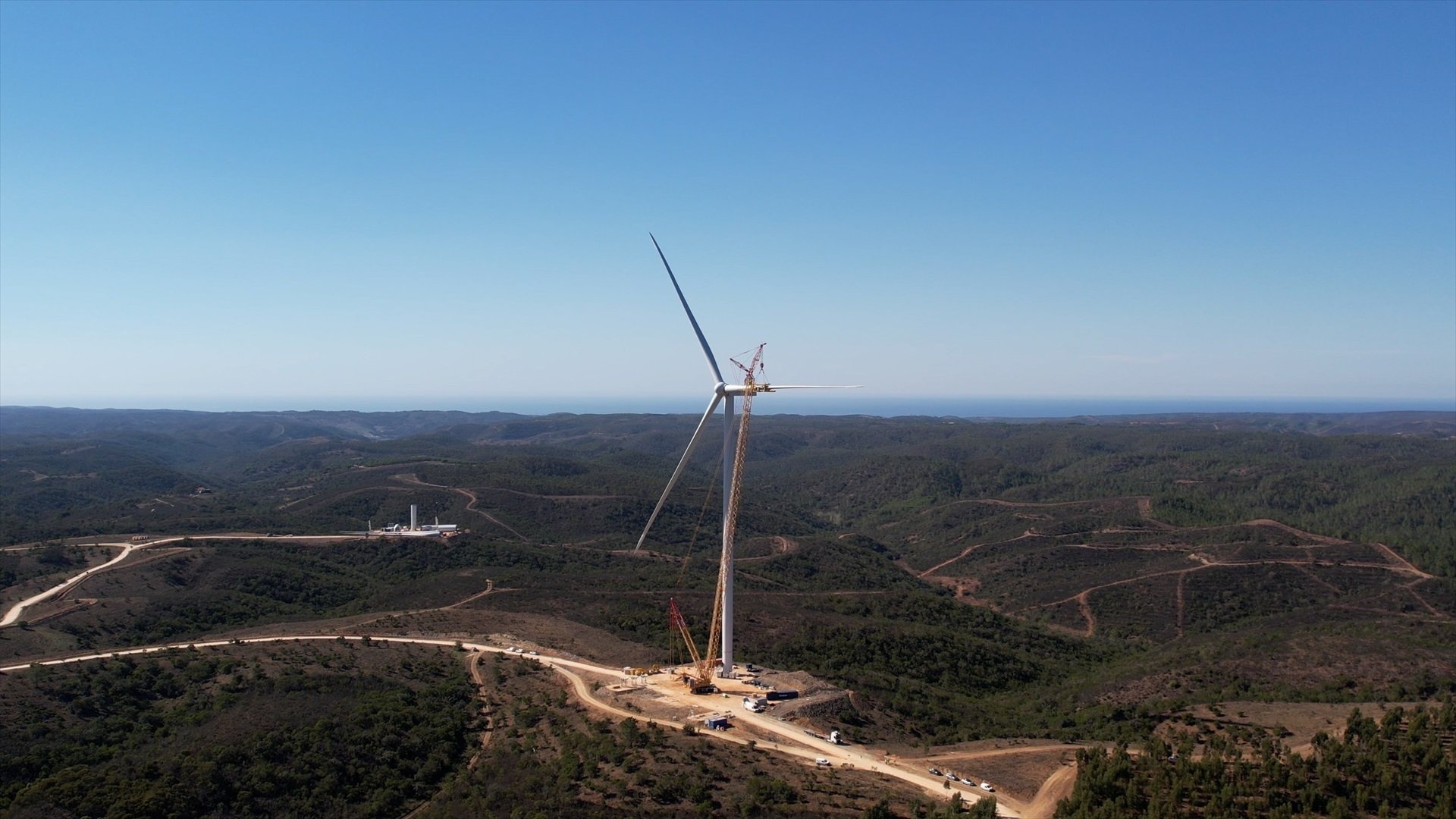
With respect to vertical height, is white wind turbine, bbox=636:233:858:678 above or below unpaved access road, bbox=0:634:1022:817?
above

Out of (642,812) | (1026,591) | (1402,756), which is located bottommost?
(1026,591)

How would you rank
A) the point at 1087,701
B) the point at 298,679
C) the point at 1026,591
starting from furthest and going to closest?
1. the point at 1026,591
2. the point at 1087,701
3. the point at 298,679

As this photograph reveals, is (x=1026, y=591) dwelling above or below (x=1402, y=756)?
below

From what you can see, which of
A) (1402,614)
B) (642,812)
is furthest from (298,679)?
(1402,614)

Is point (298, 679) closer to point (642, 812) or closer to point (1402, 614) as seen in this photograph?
point (642, 812)

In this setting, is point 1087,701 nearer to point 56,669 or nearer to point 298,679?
point 298,679

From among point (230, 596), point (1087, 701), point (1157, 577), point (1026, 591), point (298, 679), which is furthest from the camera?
point (1026, 591)

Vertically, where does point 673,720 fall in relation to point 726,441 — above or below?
below

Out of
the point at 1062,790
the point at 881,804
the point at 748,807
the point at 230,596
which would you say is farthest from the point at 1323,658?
the point at 230,596

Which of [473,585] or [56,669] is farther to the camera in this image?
[473,585]

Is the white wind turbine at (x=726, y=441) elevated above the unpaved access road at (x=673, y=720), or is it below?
above
